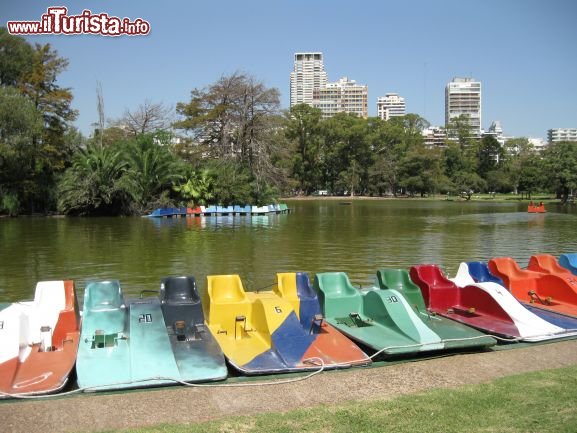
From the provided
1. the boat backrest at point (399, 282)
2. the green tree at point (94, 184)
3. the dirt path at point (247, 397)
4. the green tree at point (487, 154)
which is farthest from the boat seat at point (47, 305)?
the green tree at point (487, 154)

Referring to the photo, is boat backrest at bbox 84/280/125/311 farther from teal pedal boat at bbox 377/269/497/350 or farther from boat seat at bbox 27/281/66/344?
teal pedal boat at bbox 377/269/497/350

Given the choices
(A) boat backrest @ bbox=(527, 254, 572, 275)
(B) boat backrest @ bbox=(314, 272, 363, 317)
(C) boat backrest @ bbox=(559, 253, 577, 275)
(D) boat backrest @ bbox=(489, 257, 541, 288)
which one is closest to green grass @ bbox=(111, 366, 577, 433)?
(B) boat backrest @ bbox=(314, 272, 363, 317)

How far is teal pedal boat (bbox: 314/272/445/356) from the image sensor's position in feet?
28.0

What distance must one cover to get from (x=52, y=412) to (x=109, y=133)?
63.3 meters

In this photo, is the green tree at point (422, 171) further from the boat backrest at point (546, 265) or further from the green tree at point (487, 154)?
the boat backrest at point (546, 265)

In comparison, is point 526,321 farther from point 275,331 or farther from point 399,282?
point 275,331

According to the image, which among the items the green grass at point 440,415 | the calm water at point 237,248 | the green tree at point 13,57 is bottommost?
the calm water at point 237,248

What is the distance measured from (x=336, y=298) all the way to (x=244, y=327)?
200 cm

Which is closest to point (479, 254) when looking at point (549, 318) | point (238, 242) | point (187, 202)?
point (238, 242)

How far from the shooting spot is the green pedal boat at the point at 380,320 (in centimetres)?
853

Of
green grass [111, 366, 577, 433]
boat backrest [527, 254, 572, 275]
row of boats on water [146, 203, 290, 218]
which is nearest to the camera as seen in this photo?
green grass [111, 366, 577, 433]

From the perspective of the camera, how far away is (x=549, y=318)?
1043 cm

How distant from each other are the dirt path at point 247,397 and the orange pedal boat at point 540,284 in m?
3.80

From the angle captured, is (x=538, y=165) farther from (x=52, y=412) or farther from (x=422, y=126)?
(x=52, y=412)
